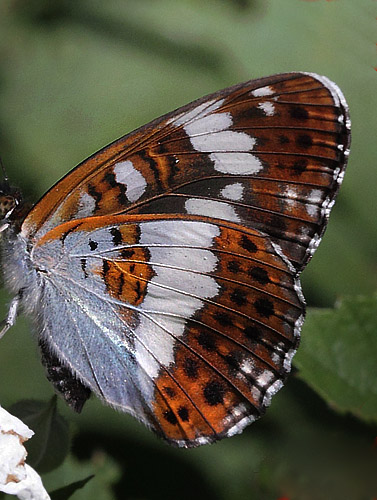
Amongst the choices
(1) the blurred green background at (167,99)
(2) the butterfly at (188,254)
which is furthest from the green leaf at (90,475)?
(2) the butterfly at (188,254)

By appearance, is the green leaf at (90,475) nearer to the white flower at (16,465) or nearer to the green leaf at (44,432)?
the green leaf at (44,432)

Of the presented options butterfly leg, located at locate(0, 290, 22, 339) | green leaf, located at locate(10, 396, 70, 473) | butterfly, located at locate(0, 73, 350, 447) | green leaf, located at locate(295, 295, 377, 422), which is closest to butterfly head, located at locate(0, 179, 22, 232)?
butterfly, located at locate(0, 73, 350, 447)

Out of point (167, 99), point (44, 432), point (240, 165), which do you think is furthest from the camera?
point (167, 99)

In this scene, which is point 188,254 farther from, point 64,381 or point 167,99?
point 167,99

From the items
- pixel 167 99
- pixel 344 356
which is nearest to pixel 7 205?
pixel 344 356

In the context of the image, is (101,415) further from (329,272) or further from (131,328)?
(329,272)

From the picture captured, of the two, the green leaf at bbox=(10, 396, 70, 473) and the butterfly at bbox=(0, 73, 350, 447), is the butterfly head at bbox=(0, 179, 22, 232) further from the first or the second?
the green leaf at bbox=(10, 396, 70, 473)

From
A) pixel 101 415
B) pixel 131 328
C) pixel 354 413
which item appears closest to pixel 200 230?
pixel 131 328
